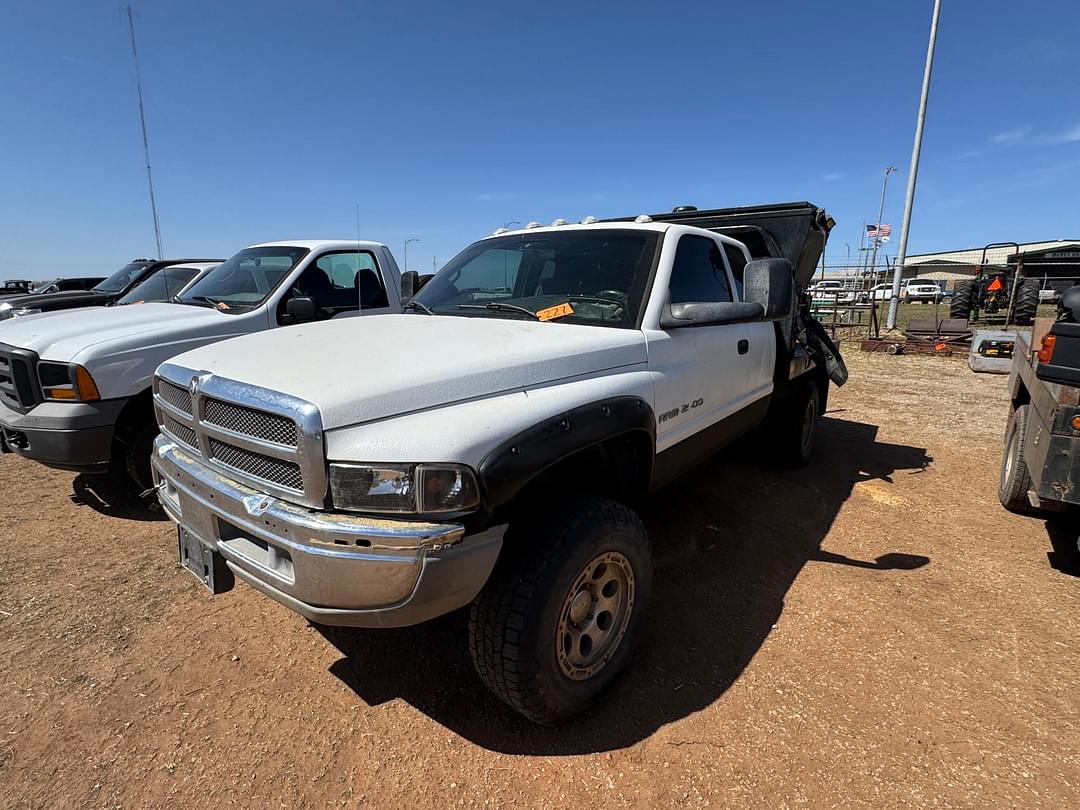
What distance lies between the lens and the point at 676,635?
2869 mm

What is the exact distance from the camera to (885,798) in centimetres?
198

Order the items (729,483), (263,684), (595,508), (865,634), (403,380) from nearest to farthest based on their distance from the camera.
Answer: (403,380)
(595,508)
(263,684)
(865,634)
(729,483)

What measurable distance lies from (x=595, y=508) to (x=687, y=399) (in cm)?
104

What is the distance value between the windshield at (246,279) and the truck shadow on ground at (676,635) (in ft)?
10.7

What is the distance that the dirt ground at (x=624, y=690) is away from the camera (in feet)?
6.70

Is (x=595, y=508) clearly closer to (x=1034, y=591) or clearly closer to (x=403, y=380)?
(x=403, y=380)

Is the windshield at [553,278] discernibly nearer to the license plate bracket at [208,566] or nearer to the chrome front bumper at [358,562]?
the chrome front bumper at [358,562]

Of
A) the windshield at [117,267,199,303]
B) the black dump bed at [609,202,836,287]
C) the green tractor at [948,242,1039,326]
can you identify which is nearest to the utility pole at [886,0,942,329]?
the green tractor at [948,242,1039,326]

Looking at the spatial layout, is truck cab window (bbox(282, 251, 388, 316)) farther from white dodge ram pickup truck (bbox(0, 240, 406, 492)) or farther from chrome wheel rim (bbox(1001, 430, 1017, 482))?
chrome wheel rim (bbox(1001, 430, 1017, 482))

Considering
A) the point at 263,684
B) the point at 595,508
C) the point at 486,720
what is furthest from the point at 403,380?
the point at 263,684

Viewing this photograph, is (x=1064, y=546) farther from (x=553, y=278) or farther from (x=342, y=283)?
(x=342, y=283)

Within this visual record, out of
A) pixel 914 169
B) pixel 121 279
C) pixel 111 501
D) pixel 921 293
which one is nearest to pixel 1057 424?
pixel 111 501

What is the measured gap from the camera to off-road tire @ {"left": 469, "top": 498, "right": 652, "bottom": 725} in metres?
2.02

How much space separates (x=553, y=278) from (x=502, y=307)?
39cm
